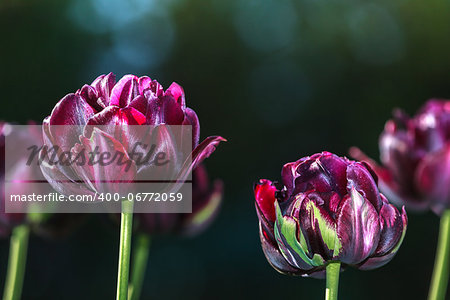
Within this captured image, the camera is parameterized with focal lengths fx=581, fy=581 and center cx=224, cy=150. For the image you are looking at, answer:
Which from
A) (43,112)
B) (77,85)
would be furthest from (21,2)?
(43,112)

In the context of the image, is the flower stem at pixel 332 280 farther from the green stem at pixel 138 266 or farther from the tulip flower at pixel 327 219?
the green stem at pixel 138 266

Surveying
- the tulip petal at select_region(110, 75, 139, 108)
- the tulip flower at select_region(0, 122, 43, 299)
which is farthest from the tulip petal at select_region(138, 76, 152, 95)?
the tulip flower at select_region(0, 122, 43, 299)

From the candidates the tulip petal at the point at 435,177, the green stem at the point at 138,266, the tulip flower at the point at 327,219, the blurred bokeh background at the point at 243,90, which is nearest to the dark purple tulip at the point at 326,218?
the tulip flower at the point at 327,219

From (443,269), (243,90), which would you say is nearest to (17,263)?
(443,269)

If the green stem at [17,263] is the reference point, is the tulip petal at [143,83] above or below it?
above

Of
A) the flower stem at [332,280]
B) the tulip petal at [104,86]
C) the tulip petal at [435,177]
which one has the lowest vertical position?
the flower stem at [332,280]

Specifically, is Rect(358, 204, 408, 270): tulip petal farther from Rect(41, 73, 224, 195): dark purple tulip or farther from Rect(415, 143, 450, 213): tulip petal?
Rect(415, 143, 450, 213): tulip petal

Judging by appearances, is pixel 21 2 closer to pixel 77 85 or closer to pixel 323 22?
pixel 77 85

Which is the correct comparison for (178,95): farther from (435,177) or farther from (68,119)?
(435,177)
